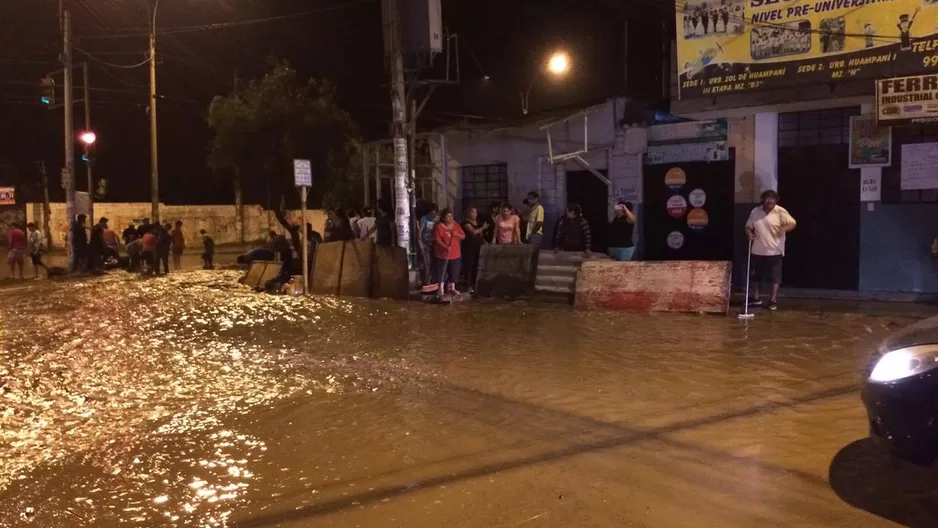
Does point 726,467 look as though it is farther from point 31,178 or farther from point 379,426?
point 31,178

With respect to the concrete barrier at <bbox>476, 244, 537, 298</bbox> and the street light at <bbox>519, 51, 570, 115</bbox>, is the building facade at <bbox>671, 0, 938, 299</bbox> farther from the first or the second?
the street light at <bbox>519, 51, 570, 115</bbox>

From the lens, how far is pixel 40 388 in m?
7.77

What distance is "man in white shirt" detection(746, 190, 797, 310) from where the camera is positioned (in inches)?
425

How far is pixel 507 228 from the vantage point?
13.8 metres

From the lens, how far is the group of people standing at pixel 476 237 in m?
12.6

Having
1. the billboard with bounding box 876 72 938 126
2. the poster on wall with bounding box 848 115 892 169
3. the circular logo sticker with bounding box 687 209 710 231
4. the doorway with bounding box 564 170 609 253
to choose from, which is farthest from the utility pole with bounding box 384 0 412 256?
the billboard with bounding box 876 72 938 126

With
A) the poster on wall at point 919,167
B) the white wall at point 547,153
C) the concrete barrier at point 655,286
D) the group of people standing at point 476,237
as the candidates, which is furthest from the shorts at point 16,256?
the poster on wall at point 919,167

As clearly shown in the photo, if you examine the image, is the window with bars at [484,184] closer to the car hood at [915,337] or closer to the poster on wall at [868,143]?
the poster on wall at [868,143]

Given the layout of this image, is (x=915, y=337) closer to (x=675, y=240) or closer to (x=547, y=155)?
(x=675, y=240)

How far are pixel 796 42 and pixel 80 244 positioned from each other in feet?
61.2

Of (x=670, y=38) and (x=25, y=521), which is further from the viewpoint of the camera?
(x=670, y=38)

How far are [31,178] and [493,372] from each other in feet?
137

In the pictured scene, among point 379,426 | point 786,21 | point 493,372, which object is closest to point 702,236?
point 786,21

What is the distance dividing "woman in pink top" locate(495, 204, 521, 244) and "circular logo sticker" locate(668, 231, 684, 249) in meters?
3.42
